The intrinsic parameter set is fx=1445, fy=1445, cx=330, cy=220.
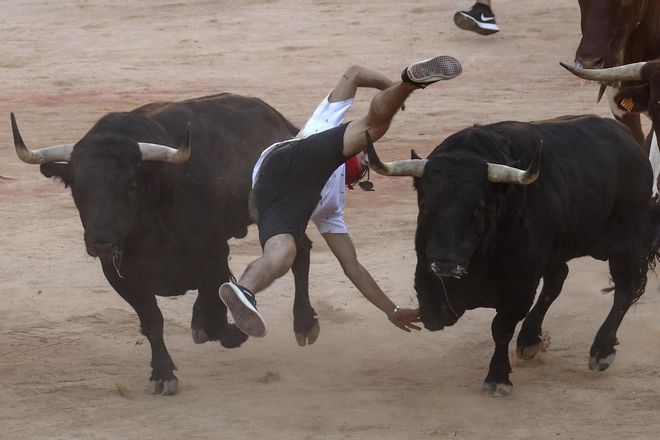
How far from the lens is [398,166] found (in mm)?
7152

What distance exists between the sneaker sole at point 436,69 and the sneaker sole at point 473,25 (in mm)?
10483

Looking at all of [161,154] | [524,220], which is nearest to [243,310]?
[161,154]

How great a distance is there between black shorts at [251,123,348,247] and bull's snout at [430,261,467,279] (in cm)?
95

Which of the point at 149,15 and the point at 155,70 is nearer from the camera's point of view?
the point at 155,70

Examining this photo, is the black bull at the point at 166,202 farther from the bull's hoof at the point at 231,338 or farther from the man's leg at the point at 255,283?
the man's leg at the point at 255,283

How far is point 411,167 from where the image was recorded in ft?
23.3

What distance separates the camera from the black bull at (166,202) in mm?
7383

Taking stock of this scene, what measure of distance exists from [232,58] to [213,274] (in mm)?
9812

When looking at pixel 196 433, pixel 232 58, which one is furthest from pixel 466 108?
pixel 196 433

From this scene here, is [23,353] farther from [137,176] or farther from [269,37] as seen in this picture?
[269,37]

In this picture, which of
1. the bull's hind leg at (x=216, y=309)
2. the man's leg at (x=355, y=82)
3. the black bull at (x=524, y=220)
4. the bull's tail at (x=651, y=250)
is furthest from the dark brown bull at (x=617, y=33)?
the bull's hind leg at (x=216, y=309)

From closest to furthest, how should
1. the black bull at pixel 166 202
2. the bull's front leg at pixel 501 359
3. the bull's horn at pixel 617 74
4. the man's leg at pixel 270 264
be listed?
1. the man's leg at pixel 270 264
2. the bull's front leg at pixel 501 359
3. the black bull at pixel 166 202
4. the bull's horn at pixel 617 74

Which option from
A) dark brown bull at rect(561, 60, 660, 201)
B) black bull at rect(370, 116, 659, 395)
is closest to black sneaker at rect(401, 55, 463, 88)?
black bull at rect(370, 116, 659, 395)

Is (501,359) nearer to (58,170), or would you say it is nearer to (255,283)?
(255,283)
